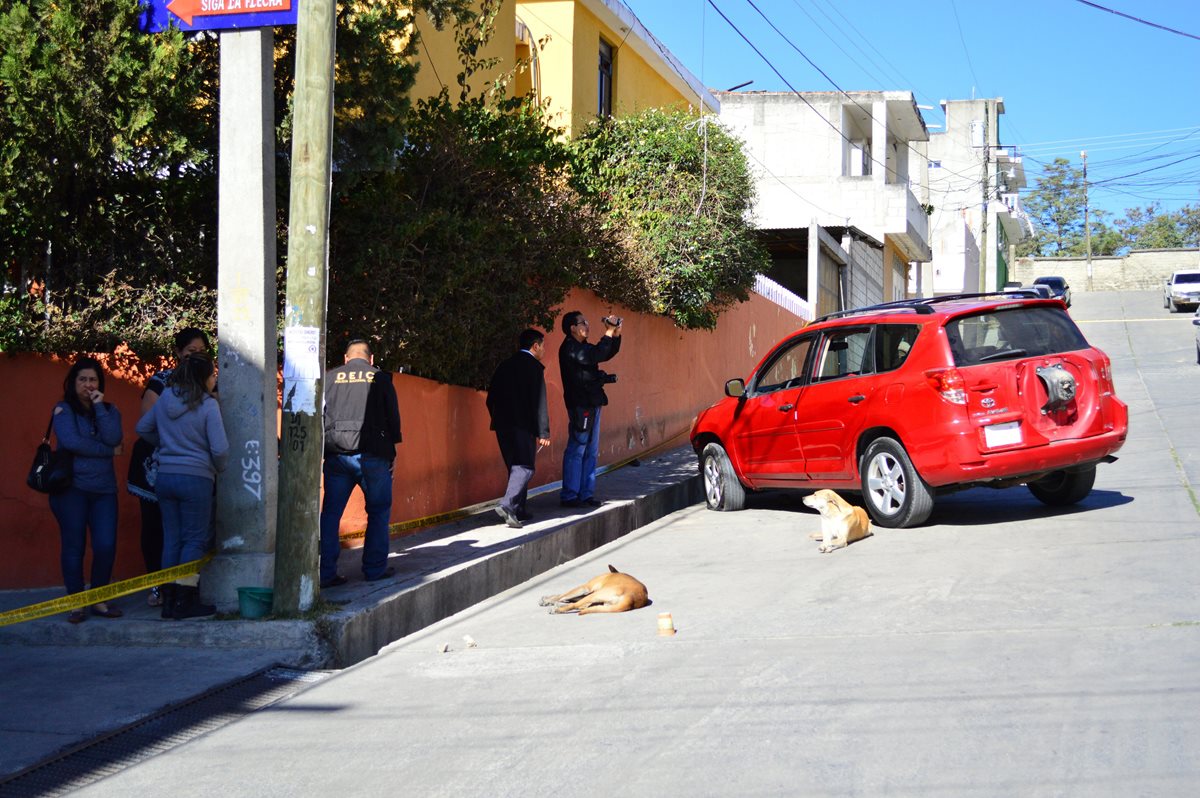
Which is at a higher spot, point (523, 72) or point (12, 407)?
point (523, 72)

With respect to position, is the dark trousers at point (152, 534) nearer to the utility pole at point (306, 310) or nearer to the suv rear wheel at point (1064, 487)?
the utility pole at point (306, 310)

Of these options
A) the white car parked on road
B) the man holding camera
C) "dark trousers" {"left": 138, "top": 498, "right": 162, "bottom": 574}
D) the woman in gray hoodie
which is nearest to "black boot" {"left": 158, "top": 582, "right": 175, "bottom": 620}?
the woman in gray hoodie

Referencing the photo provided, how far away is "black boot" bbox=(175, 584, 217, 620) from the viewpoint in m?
7.46

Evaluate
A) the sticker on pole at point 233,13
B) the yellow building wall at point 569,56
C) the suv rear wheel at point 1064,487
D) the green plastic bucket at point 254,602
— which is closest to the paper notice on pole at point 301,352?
the green plastic bucket at point 254,602

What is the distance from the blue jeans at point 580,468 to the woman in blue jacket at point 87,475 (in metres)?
4.74

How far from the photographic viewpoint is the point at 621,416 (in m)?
15.8

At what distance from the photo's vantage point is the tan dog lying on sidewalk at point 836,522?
31.0 feet

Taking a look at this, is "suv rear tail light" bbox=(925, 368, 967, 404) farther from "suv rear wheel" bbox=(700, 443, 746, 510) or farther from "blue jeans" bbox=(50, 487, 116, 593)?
"blue jeans" bbox=(50, 487, 116, 593)

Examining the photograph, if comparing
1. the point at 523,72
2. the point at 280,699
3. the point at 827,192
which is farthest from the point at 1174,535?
the point at 827,192

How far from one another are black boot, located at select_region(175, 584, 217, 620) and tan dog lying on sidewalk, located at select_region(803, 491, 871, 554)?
4.45 metres

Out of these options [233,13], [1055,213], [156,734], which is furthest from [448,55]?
[1055,213]

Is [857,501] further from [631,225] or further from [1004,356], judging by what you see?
[631,225]

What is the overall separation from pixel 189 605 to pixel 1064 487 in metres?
6.98

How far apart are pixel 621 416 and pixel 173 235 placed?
7.60m
